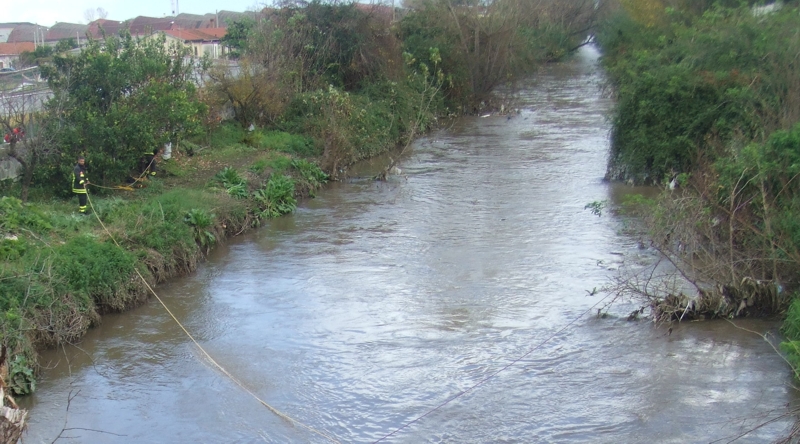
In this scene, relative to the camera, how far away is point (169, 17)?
280 ft

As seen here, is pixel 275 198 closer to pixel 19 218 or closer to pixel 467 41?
pixel 19 218

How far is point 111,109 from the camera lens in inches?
723

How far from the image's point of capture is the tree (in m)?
17.6

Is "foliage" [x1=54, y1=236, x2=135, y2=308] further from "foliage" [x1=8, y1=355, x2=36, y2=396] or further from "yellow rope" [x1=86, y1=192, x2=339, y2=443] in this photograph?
Result: "foliage" [x1=8, y1=355, x2=36, y2=396]

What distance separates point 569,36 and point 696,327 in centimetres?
4827

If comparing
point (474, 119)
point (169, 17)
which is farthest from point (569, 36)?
point (169, 17)

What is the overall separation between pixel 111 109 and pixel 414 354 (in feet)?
35.6

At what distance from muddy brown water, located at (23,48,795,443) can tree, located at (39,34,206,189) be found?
349cm

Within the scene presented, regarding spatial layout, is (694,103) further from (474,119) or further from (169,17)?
(169,17)

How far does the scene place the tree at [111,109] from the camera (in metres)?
17.6

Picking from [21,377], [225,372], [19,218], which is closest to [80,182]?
[19,218]

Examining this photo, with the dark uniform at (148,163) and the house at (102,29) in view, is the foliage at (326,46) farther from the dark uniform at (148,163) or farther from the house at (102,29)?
the dark uniform at (148,163)

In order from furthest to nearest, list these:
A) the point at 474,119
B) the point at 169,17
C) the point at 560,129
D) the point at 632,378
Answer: the point at 169,17 < the point at 474,119 < the point at 560,129 < the point at 632,378

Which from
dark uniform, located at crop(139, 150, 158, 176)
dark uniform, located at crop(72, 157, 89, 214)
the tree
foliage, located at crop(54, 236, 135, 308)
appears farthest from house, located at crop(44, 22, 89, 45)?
foliage, located at crop(54, 236, 135, 308)
